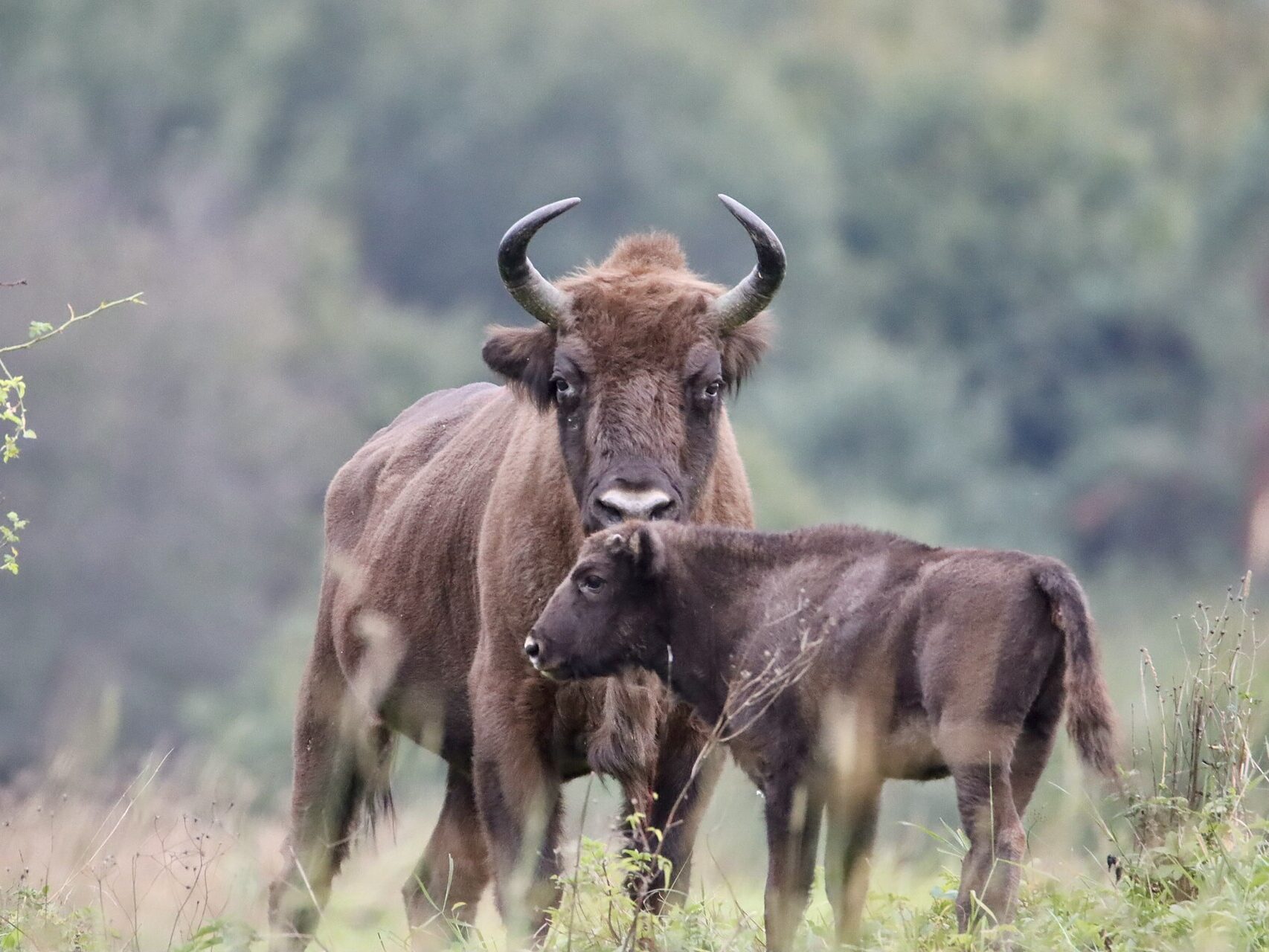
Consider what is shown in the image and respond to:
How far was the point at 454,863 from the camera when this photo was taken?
9695 millimetres

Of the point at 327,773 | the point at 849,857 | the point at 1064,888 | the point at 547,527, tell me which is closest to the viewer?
the point at 1064,888

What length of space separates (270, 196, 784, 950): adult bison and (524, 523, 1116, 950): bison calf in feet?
1.09

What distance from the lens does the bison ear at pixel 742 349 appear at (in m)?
8.27

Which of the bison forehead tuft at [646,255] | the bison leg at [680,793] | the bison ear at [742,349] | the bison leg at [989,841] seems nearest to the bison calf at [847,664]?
the bison leg at [989,841]

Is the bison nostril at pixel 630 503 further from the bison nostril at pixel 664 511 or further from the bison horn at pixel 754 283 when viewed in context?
the bison horn at pixel 754 283

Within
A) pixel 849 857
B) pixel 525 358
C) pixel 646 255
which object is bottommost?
pixel 849 857

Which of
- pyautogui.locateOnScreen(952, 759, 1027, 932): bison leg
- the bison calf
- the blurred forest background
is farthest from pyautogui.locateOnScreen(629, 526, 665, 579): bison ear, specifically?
the blurred forest background

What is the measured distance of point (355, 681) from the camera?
953 cm

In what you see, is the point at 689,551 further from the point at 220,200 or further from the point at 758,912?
the point at 220,200

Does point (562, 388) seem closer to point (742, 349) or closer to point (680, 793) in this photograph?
point (742, 349)

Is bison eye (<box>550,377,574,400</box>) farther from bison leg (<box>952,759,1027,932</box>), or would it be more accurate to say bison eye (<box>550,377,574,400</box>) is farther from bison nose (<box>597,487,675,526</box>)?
bison leg (<box>952,759,1027,932</box>)

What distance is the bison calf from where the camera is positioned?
634 cm

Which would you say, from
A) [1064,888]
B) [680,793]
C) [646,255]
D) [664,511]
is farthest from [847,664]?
[646,255]

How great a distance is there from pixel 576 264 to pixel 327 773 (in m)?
30.5
